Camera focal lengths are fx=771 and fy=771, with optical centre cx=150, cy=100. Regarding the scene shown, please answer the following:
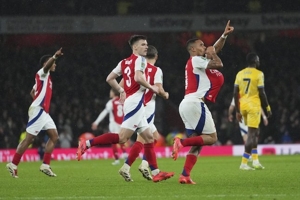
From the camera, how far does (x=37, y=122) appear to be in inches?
551

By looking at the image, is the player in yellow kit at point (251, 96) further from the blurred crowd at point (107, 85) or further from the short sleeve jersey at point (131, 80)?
the blurred crowd at point (107, 85)

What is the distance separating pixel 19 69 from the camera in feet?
110

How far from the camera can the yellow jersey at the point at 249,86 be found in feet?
51.5

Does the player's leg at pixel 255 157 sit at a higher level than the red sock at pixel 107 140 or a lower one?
lower

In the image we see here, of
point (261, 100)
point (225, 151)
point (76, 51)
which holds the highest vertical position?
point (76, 51)

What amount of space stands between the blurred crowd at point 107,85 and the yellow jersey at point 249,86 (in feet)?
42.0

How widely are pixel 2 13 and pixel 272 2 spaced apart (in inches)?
452

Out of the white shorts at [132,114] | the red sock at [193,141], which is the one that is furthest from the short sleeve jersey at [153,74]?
the red sock at [193,141]

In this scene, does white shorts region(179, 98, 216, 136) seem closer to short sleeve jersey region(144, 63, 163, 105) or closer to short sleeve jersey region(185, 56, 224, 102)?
short sleeve jersey region(185, 56, 224, 102)

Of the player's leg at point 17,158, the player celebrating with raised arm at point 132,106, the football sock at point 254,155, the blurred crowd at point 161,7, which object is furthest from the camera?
the blurred crowd at point 161,7

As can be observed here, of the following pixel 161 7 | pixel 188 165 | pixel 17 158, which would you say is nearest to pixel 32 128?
pixel 17 158

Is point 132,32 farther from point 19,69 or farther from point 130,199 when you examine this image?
point 130,199

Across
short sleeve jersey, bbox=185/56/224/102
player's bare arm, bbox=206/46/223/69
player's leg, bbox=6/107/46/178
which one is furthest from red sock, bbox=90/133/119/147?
player's leg, bbox=6/107/46/178

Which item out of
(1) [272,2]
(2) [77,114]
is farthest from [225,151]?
(1) [272,2]
